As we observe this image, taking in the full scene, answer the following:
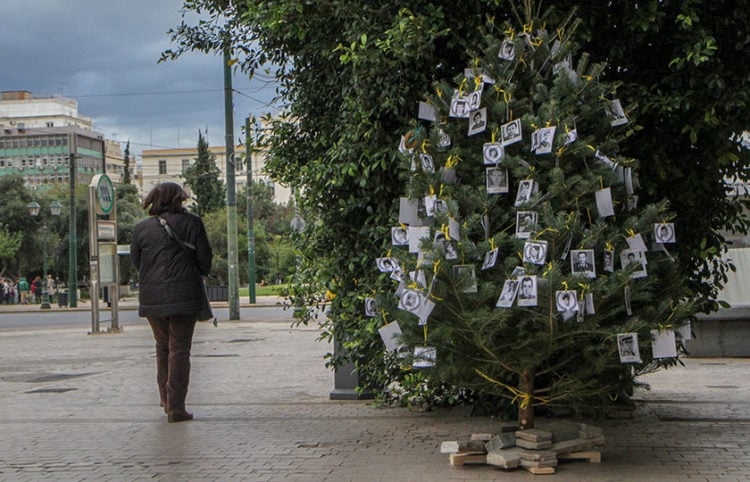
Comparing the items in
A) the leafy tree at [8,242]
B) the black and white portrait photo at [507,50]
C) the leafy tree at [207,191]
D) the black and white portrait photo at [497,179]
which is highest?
the leafy tree at [207,191]

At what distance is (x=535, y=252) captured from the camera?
543 cm

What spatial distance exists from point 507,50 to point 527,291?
159 centimetres

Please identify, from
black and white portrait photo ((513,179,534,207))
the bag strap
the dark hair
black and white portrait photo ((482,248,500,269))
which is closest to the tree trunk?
black and white portrait photo ((482,248,500,269))

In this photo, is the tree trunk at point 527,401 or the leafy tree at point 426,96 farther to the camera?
the leafy tree at point 426,96

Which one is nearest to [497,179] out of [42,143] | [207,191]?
[207,191]

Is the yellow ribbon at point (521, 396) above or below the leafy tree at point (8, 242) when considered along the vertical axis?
below

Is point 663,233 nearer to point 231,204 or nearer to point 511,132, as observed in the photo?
point 511,132

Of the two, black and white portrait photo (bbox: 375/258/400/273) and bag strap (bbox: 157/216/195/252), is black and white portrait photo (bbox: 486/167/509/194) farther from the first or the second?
bag strap (bbox: 157/216/195/252)

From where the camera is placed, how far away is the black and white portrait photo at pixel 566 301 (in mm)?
5285

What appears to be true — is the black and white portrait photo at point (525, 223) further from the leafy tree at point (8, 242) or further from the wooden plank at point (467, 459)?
the leafy tree at point (8, 242)

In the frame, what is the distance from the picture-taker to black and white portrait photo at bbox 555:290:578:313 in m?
5.29

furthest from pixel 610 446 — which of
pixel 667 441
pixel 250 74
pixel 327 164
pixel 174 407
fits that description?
pixel 250 74

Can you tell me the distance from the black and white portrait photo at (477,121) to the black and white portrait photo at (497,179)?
271 mm

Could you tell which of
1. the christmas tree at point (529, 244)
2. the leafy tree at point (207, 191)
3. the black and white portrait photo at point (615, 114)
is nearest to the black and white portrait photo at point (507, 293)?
the christmas tree at point (529, 244)
